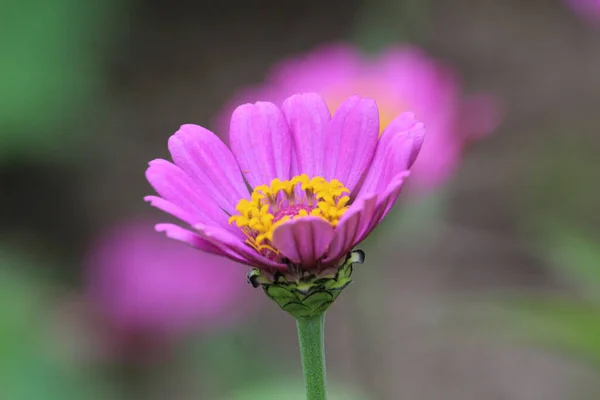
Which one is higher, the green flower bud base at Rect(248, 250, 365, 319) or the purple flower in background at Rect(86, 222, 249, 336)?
the purple flower in background at Rect(86, 222, 249, 336)

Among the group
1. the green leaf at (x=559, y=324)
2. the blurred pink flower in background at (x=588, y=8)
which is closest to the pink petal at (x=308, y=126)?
the green leaf at (x=559, y=324)

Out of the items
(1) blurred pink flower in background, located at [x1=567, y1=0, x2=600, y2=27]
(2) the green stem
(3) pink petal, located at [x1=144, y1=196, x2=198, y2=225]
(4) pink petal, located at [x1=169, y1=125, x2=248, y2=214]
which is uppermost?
(1) blurred pink flower in background, located at [x1=567, y1=0, x2=600, y2=27]

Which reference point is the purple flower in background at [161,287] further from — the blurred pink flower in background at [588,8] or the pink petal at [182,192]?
the pink petal at [182,192]

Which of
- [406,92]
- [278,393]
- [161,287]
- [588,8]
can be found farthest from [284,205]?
[161,287]

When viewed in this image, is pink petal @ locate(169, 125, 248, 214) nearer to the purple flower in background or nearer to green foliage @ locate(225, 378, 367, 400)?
green foliage @ locate(225, 378, 367, 400)

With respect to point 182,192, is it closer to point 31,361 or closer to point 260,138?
point 260,138

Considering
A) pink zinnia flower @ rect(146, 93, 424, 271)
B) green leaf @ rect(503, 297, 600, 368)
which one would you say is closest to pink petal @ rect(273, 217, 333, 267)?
pink zinnia flower @ rect(146, 93, 424, 271)

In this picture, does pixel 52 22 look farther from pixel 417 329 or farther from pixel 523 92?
pixel 523 92
